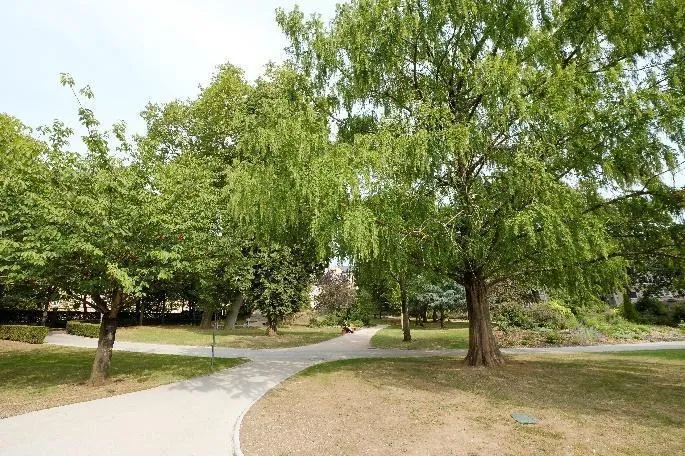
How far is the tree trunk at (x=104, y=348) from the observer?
1220cm

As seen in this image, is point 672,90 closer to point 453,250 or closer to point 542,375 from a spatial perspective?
point 453,250

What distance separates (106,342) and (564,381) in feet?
42.6

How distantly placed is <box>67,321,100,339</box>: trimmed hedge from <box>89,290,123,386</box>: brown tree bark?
13799 millimetres

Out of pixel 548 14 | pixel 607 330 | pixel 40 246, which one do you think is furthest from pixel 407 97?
pixel 607 330

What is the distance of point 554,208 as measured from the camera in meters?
9.49

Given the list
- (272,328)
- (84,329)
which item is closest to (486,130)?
(272,328)

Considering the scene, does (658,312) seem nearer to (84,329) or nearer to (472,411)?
(472,411)

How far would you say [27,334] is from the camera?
73.9ft

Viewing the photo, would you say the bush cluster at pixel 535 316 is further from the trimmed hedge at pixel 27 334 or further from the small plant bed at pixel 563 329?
the trimmed hedge at pixel 27 334

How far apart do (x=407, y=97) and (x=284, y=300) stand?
17258 millimetres

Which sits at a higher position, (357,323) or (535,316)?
(535,316)

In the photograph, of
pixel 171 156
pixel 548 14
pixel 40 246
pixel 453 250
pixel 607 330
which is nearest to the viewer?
pixel 40 246

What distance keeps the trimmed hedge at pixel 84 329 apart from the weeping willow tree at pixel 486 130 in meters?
18.8

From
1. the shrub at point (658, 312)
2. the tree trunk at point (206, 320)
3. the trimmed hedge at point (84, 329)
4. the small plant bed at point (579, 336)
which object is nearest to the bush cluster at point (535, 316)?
the small plant bed at point (579, 336)
